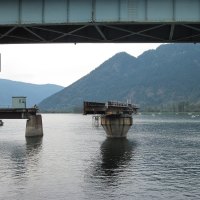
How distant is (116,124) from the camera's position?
81.3 m

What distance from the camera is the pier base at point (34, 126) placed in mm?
78375

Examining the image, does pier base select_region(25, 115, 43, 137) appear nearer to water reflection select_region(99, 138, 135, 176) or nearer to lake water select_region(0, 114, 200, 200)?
lake water select_region(0, 114, 200, 200)

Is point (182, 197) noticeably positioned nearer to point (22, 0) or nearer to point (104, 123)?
point (22, 0)

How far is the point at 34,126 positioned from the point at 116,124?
684 inches

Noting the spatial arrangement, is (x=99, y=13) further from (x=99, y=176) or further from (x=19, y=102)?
(x=19, y=102)

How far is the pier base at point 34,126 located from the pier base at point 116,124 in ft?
43.9

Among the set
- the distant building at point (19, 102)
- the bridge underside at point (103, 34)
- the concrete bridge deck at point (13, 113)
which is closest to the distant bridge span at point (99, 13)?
the bridge underside at point (103, 34)

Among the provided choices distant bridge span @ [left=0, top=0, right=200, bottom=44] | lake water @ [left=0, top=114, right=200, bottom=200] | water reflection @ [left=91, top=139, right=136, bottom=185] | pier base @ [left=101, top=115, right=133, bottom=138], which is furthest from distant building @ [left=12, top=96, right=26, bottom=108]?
distant bridge span @ [left=0, top=0, right=200, bottom=44]

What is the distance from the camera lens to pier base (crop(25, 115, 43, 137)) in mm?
78375

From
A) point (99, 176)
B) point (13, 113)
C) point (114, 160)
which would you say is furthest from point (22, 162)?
point (13, 113)

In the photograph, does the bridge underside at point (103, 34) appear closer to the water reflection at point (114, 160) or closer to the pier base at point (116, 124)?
the water reflection at point (114, 160)

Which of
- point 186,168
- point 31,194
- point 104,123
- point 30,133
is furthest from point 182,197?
point 30,133

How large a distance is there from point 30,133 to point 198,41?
163ft

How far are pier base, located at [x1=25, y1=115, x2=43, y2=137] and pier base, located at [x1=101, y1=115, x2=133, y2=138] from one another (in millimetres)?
13383
